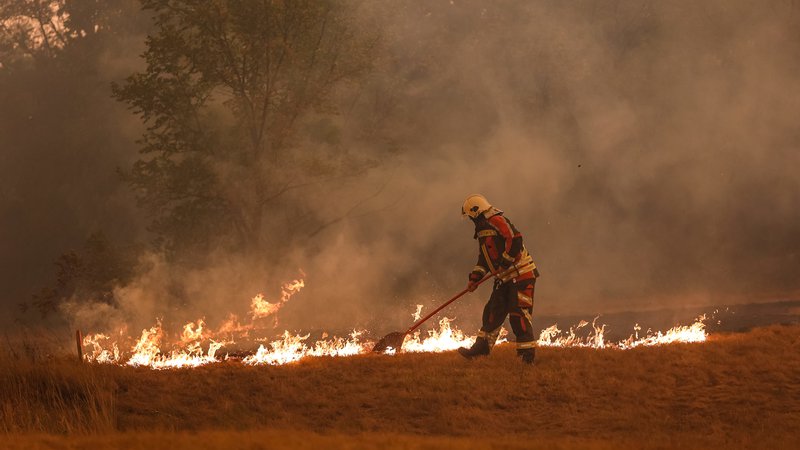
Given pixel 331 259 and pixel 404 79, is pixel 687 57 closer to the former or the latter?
pixel 404 79

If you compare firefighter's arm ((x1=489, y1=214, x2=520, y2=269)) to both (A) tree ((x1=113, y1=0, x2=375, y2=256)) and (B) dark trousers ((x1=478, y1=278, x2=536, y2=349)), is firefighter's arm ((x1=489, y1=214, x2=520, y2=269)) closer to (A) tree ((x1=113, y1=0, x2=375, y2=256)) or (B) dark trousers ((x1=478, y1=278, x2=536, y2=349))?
(B) dark trousers ((x1=478, y1=278, x2=536, y2=349))

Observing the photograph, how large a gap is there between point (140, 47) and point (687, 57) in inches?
762

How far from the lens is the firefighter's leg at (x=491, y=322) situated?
42.6 ft

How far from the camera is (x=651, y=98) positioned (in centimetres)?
3095

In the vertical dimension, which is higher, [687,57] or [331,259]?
[687,57]

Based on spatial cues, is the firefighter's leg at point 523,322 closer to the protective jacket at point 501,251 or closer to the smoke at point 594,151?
the protective jacket at point 501,251

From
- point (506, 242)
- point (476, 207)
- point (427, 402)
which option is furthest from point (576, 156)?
point (427, 402)

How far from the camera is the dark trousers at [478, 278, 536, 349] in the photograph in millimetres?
12656

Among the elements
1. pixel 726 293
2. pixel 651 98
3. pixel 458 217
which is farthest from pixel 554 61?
pixel 726 293

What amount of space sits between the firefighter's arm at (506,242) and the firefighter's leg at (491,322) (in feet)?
1.56

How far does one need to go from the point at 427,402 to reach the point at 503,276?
242cm

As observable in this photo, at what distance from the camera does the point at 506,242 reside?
12.6 meters

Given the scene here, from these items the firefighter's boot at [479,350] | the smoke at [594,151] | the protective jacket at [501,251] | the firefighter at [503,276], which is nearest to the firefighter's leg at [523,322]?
the firefighter at [503,276]

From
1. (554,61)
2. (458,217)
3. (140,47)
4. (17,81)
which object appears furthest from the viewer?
(17,81)
